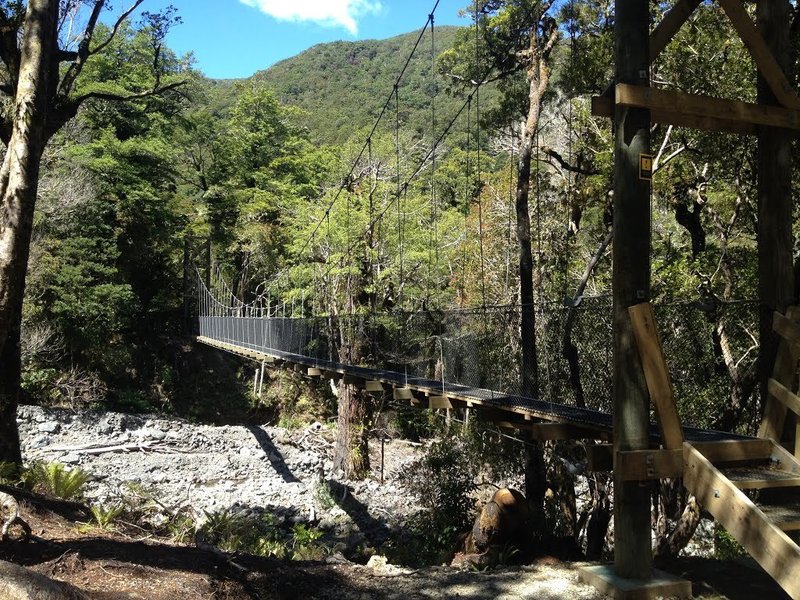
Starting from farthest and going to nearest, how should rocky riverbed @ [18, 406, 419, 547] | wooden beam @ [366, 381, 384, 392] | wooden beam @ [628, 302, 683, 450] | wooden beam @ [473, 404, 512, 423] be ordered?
rocky riverbed @ [18, 406, 419, 547], wooden beam @ [366, 381, 384, 392], wooden beam @ [473, 404, 512, 423], wooden beam @ [628, 302, 683, 450]

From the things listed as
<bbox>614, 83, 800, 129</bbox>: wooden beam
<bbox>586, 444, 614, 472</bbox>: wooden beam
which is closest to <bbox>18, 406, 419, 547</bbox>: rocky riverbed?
<bbox>586, 444, 614, 472</bbox>: wooden beam

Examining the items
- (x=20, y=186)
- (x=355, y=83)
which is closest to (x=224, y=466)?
(x=20, y=186)

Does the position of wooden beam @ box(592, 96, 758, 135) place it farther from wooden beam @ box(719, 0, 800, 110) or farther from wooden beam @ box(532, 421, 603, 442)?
wooden beam @ box(532, 421, 603, 442)

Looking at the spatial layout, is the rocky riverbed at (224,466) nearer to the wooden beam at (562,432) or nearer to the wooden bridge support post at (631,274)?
the wooden beam at (562,432)

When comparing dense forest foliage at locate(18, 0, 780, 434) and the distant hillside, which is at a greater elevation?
the distant hillside

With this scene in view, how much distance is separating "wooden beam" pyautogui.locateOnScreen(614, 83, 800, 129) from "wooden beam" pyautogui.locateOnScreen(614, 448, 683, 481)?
1.25 m

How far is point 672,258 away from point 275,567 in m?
5.82

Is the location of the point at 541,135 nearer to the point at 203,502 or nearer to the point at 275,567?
the point at 203,502

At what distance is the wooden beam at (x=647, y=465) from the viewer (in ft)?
7.61

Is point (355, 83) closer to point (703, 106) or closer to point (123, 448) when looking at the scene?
point (123, 448)

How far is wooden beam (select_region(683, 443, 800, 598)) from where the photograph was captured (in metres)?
1.74

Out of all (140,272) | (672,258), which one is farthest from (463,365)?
(140,272)

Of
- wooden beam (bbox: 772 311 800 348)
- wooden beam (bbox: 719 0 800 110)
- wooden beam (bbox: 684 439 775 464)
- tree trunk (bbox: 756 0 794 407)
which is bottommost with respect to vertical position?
wooden beam (bbox: 684 439 775 464)

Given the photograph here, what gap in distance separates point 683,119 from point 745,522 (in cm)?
156
